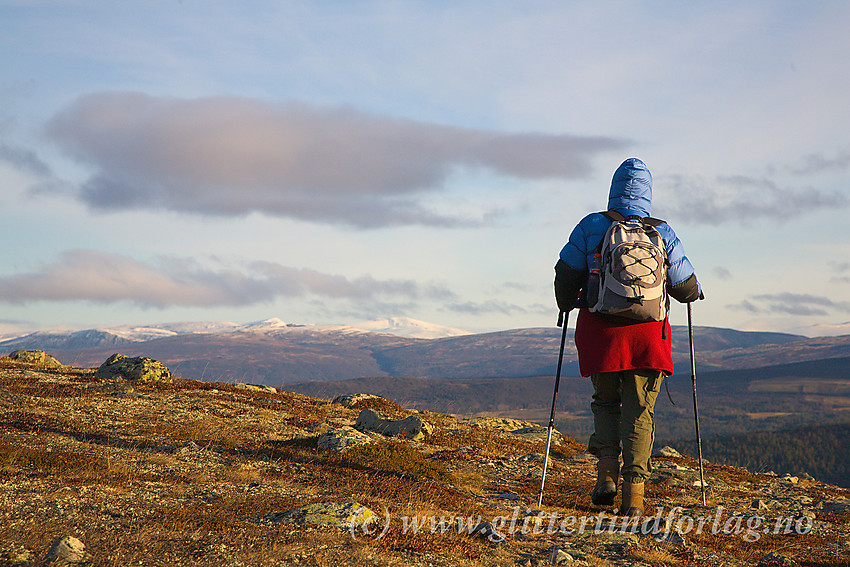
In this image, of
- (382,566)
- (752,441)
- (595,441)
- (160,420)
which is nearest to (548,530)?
(595,441)

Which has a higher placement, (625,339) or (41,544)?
(625,339)

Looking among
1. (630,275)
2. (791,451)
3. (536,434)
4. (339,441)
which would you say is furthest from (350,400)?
(791,451)

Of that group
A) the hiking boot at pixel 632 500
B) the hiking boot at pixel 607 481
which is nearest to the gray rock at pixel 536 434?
the hiking boot at pixel 607 481

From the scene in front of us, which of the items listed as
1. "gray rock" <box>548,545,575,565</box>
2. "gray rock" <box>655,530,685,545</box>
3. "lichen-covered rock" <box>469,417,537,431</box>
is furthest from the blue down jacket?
"lichen-covered rock" <box>469,417,537,431</box>

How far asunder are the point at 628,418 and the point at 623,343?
1.10 metres

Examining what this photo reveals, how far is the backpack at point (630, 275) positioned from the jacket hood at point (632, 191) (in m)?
0.67

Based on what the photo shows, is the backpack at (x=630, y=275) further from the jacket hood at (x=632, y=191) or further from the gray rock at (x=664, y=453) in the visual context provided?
the gray rock at (x=664, y=453)

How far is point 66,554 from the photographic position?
17.7ft

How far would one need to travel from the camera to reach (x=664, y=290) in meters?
8.95

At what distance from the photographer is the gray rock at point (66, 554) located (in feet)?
17.4

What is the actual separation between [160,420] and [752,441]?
16076cm

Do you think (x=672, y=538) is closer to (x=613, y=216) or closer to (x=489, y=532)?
(x=489, y=532)

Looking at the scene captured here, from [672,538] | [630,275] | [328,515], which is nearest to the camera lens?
[328,515]

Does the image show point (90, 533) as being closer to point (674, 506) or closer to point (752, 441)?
point (674, 506)
